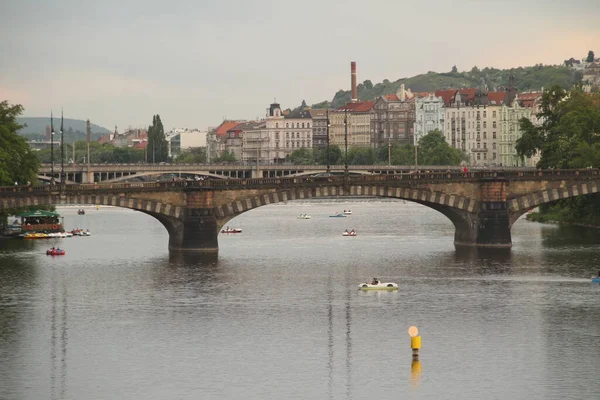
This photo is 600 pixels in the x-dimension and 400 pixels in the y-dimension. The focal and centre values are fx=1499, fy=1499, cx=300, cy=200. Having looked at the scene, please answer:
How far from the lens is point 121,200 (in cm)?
11150

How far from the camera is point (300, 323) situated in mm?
78500

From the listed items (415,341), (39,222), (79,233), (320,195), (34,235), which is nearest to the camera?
(415,341)

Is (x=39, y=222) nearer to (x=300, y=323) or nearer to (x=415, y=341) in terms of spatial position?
(x=300, y=323)

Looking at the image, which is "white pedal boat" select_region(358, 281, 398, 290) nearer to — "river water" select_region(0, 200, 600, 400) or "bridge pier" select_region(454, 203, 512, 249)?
"river water" select_region(0, 200, 600, 400)

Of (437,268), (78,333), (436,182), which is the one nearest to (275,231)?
(436,182)

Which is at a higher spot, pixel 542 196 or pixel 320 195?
pixel 320 195

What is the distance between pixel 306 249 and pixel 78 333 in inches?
1953

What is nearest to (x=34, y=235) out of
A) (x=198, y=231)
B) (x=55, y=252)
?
(x=55, y=252)

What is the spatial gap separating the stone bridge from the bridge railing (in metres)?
0.07

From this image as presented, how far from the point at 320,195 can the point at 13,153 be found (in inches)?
1247

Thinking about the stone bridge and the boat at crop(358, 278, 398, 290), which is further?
the stone bridge

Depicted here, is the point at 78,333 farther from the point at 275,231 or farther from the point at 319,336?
the point at 275,231

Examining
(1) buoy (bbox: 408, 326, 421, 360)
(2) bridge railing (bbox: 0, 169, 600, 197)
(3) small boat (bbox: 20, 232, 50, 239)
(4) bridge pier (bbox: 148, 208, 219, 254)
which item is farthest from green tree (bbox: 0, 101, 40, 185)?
(1) buoy (bbox: 408, 326, 421, 360)

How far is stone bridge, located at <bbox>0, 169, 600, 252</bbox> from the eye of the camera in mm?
111312
